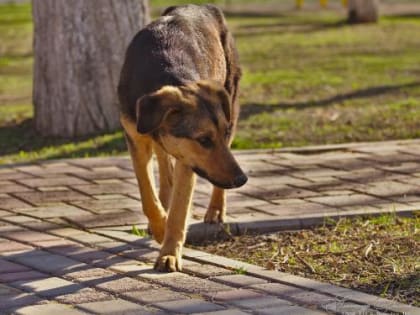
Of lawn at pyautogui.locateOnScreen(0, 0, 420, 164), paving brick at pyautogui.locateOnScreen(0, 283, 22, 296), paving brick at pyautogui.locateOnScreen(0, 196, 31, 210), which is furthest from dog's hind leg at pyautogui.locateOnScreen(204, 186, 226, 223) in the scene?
lawn at pyautogui.locateOnScreen(0, 0, 420, 164)

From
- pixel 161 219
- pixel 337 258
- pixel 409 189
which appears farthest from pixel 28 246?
pixel 409 189

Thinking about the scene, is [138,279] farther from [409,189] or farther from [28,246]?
[409,189]

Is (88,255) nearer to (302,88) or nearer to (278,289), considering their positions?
(278,289)

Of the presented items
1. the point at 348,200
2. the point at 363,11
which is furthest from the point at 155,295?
the point at 363,11

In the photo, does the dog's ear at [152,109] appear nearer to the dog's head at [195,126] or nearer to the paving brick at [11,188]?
the dog's head at [195,126]

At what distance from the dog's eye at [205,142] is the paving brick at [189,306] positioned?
0.93m

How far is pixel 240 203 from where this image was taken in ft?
25.2

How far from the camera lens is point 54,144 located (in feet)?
33.0

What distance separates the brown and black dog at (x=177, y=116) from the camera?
6.14 meters

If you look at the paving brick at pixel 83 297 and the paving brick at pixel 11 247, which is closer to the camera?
the paving brick at pixel 83 297

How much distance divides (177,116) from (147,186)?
2.25 feet

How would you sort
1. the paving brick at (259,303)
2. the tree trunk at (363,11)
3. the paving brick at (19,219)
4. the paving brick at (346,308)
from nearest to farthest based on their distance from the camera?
the paving brick at (346,308)
the paving brick at (259,303)
the paving brick at (19,219)
the tree trunk at (363,11)

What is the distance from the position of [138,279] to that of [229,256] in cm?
72

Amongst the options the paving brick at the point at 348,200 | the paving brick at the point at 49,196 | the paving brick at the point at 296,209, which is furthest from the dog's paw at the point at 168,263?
the paving brick at the point at 49,196
